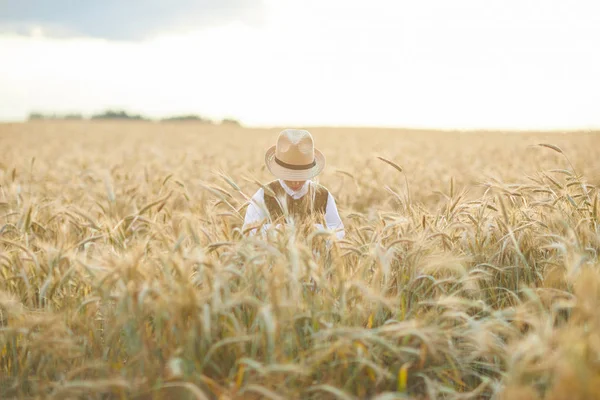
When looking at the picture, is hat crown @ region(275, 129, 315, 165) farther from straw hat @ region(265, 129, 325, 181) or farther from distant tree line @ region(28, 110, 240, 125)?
distant tree line @ region(28, 110, 240, 125)

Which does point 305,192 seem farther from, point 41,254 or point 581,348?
point 581,348

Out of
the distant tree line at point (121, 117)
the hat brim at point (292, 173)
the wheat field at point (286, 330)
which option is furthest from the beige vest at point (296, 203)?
the distant tree line at point (121, 117)

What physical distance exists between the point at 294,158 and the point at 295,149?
0.06m

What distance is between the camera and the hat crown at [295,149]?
3387mm

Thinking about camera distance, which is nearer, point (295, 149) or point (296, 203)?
point (295, 149)

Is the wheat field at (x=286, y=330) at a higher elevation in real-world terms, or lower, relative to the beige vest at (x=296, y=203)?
lower

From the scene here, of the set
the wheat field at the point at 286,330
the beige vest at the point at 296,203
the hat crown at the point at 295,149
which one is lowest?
the wheat field at the point at 286,330

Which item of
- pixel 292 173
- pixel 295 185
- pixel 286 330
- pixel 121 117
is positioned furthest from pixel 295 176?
pixel 121 117

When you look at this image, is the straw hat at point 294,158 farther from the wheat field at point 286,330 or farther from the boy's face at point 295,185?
the wheat field at point 286,330

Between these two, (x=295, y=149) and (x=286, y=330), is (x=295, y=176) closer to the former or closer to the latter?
(x=295, y=149)

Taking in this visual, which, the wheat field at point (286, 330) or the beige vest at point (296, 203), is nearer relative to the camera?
the wheat field at point (286, 330)

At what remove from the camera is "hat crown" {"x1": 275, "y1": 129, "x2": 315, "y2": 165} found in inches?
133

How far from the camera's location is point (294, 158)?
339 centimetres

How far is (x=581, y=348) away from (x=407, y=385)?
69cm
